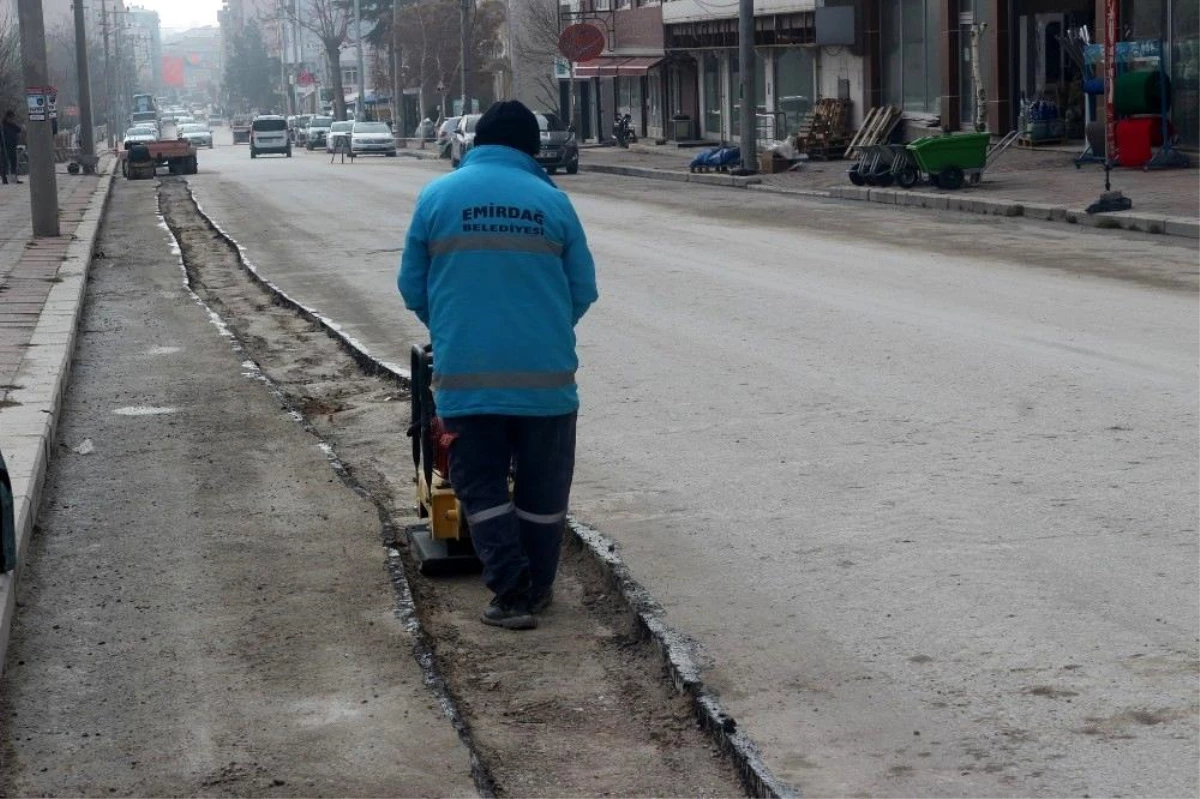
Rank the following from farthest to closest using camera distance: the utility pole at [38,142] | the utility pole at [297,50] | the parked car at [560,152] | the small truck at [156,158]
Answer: the utility pole at [297,50]
the small truck at [156,158]
the parked car at [560,152]
the utility pole at [38,142]

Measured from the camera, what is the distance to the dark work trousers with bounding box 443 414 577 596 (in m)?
5.95

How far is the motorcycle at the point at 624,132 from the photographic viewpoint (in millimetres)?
56844

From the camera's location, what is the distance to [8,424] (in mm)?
9297

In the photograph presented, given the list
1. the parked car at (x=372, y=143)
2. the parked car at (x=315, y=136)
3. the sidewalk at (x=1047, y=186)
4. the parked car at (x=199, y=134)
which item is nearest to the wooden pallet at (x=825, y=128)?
the sidewalk at (x=1047, y=186)

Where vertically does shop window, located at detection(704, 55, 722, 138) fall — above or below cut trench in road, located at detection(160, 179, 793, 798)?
above

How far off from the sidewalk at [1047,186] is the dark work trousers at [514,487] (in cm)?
1503

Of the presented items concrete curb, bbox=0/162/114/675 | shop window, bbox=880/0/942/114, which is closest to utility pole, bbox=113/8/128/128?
shop window, bbox=880/0/942/114

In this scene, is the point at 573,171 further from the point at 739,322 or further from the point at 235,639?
the point at 235,639

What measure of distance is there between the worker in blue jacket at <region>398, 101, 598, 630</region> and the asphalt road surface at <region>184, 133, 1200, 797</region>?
1.95ft

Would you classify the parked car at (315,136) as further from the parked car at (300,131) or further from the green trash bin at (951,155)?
the green trash bin at (951,155)

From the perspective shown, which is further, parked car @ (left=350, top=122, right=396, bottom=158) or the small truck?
parked car @ (left=350, top=122, right=396, bottom=158)

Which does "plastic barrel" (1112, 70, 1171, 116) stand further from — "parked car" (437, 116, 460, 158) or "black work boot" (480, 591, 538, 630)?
"parked car" (437, 116, 460, 158)

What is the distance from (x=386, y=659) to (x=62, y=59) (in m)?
111

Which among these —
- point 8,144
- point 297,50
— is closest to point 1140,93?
point 8,144
